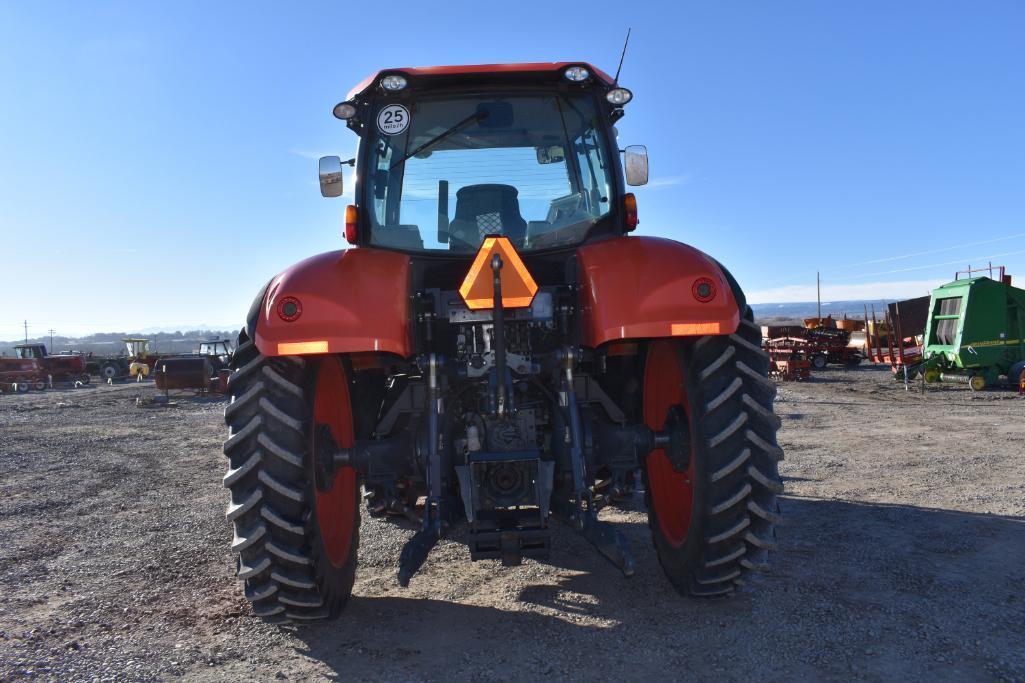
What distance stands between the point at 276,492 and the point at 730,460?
6.54 feet

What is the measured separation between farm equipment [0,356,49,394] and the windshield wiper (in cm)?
3075

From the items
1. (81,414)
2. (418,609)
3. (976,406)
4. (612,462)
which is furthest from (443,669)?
(81,414)

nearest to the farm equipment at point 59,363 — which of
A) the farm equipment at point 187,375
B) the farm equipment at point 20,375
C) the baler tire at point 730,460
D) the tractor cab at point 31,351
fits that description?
the tractor cab at point 31,351

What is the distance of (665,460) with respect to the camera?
4.22 m

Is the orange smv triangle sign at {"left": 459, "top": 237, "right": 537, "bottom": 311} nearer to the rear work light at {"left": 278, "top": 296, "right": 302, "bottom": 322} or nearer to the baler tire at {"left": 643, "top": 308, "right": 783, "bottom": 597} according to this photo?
the rear work light at {"left": 278, "top": 296, "right": 302, "bottom": 322}

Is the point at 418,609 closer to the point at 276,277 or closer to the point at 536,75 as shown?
the point at 276,277

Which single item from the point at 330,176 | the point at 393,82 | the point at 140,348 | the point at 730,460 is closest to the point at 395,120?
the point at 393,82

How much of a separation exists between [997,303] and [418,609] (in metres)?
16.6

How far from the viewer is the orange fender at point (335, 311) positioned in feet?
10.3

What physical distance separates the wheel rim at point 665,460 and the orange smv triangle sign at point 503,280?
91 centimetres

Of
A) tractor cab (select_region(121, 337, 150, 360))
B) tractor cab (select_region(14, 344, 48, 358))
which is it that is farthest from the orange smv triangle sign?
tractor cab (select_region(121, 337, 150, 360))

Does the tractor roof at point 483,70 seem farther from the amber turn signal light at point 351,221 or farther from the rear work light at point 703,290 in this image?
the rear work light at point 703,290

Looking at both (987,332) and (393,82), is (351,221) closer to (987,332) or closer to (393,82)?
(393,82)

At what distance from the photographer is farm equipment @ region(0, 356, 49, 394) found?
94.2 feet
